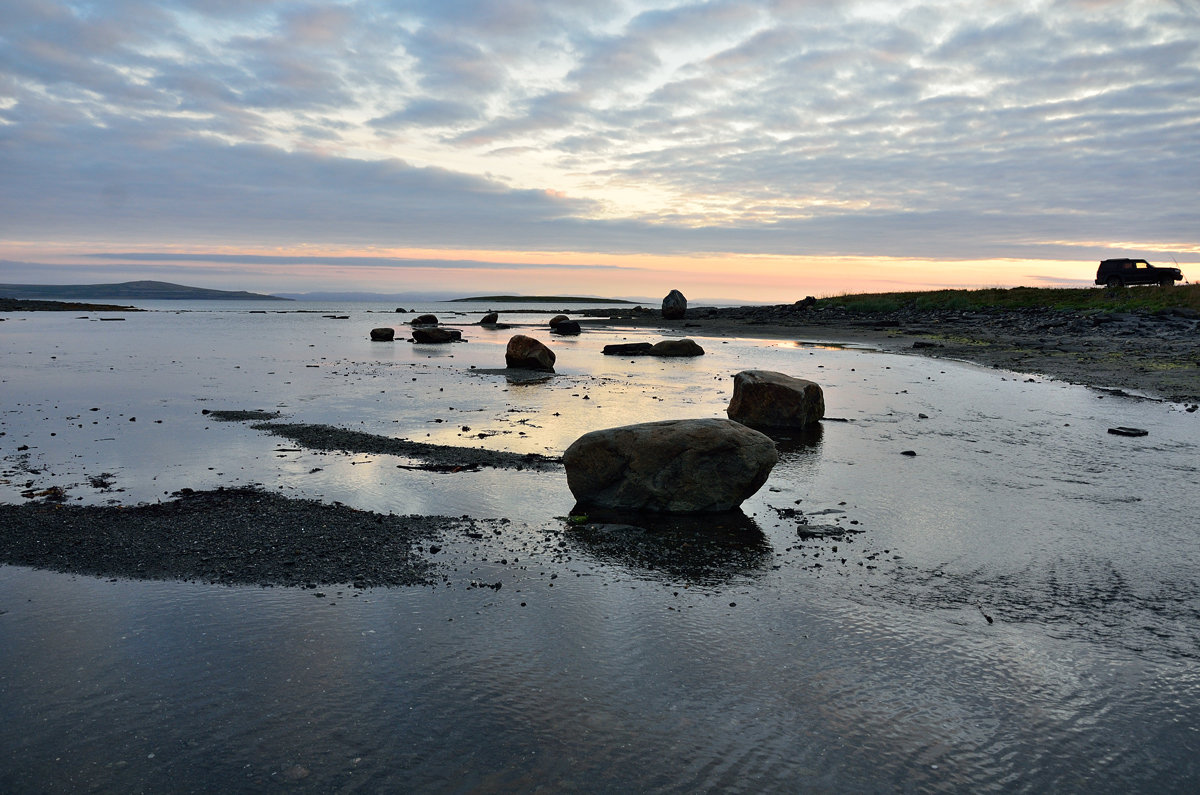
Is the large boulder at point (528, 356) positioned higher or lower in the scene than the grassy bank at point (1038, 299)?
lower

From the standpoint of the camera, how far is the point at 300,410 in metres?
18.0

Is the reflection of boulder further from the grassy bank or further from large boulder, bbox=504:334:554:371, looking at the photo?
the grassy bank

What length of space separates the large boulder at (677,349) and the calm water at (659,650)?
77.6 ft

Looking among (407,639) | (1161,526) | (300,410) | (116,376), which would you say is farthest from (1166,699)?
(116,376)

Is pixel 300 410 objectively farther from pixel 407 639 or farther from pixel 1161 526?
pixel 1161 526

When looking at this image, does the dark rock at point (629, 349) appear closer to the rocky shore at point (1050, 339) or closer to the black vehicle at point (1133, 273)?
the rocky shore at point (1050, 339)

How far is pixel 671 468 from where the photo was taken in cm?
958

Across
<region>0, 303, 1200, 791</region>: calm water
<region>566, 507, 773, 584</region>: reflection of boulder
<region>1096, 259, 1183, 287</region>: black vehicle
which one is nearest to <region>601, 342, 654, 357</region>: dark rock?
<region>0, 303, 1200, 791</region>: calm water

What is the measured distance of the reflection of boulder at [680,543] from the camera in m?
7.66

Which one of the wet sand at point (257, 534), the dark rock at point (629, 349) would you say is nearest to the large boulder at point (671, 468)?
the wet sand at point (257, 534)

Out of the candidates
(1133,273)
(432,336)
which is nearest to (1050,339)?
(1133,273)

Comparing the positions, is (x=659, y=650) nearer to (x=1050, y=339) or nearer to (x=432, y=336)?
(x=1050, y=339)

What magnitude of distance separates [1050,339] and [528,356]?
2601 cm

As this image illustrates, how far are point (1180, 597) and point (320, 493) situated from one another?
31.6ft
